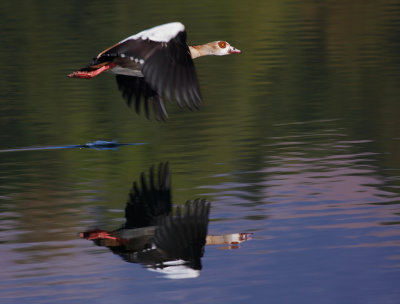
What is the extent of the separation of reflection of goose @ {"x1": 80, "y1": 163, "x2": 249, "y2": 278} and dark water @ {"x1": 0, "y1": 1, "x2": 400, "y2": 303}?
130mm

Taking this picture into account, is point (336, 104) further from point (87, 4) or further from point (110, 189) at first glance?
point (87, 4)

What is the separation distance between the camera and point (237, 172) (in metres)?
11.5

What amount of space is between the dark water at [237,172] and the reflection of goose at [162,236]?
0.43 feet

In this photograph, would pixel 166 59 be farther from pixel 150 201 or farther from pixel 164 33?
pixel 150 201

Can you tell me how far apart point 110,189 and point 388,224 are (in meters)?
3.38

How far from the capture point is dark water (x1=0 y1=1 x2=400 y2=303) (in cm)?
786

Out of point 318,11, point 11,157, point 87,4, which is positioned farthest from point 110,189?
point 87,4

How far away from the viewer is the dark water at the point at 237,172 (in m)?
7.86

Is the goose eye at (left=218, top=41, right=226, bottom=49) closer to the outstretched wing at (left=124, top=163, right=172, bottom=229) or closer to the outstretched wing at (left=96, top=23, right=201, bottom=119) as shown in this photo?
the outstretched wing at (left=124, top=163, right=172, bottom=229)

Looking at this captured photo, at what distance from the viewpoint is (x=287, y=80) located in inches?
722

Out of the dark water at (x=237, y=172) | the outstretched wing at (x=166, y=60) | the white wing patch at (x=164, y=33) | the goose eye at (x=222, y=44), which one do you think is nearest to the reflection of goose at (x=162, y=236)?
the dark water at (x=237, y=172)

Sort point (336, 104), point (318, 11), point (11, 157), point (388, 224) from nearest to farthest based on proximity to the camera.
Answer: point (388, 224) < point (11, 157) < point (336, 104) < point (318, 11)

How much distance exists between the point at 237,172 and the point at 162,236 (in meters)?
2.64

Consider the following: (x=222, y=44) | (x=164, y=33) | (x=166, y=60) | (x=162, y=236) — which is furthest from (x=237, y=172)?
(x=222, y=44)
